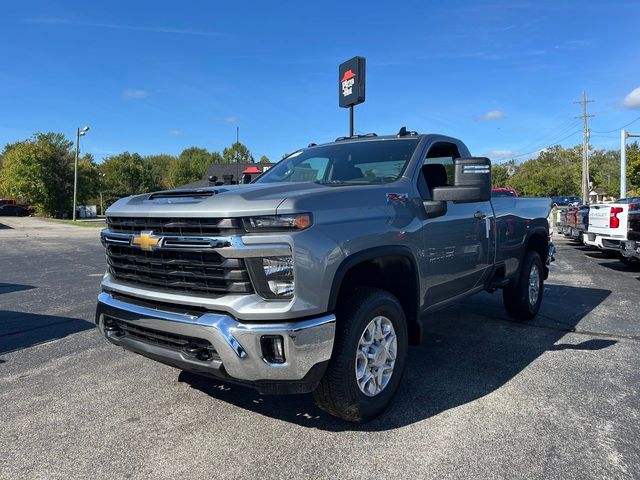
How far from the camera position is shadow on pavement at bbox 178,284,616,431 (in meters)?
3.55

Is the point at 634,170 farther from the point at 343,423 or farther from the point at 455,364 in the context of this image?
the point at 343,423

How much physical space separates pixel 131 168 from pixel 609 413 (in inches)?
2947

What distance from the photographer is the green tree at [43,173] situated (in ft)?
142

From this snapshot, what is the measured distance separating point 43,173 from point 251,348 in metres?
47.9

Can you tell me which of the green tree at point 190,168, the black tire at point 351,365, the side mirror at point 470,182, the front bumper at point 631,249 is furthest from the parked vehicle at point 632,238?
the green tree at point 190,168

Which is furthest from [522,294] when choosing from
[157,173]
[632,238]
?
[157,173]

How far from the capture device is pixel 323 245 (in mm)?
2936

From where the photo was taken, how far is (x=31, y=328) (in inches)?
229

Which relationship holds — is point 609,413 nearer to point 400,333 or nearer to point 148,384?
point 400,333

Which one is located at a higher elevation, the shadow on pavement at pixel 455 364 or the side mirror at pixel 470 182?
the side mirror at pixel 470 182

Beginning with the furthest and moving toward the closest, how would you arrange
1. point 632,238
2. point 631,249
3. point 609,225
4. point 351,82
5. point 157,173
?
1. point 157,173
2. point 351,82
3. point 609,225
4. point 632,238
5. point 631,249

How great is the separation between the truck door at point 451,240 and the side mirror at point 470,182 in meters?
0.32

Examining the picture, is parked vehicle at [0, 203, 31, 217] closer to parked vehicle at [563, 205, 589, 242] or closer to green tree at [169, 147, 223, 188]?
green tree at [169, 147, 223, 188]

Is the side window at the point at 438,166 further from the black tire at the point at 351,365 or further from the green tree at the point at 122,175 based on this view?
the green tree at the point at 122,175
